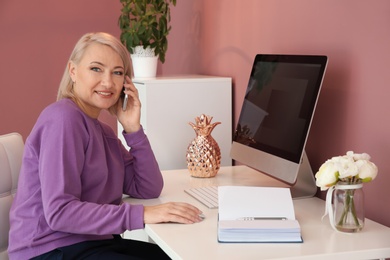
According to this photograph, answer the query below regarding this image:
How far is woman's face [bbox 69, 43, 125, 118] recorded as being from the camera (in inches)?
80.7

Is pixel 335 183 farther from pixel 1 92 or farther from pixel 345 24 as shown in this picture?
pixel 1 92

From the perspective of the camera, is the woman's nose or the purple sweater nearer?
the purple sweater

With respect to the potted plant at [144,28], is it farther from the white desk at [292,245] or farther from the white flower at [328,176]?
the white flower at [328,176]

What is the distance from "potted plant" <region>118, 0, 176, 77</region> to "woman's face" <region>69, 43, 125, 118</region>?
1.03m

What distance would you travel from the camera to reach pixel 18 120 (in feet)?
13.9

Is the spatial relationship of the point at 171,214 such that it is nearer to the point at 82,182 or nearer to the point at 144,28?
the point at 82,182

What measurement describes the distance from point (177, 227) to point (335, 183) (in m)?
0.46

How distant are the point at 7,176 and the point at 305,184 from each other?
1006 millimetres

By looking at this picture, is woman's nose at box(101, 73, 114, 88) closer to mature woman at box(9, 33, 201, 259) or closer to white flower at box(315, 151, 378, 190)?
mature woman at box(9, 33, 201, 259)

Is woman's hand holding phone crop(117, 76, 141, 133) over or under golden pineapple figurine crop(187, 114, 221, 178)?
over

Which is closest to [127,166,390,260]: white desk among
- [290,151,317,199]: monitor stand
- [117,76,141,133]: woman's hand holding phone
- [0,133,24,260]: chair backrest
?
[290,151,317,199]: monitor stand

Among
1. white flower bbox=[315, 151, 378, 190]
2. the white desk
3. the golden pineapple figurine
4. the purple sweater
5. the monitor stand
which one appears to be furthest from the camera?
the golden pineapple figurine

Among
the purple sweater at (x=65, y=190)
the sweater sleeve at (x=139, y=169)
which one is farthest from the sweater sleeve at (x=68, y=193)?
the sweater sleeve at (x=139, y=169)

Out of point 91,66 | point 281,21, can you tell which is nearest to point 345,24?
point 281,21
